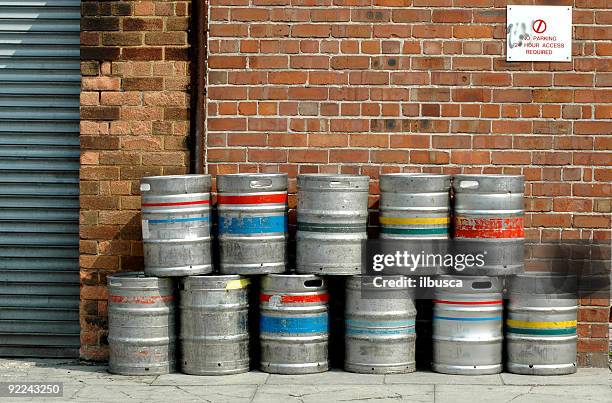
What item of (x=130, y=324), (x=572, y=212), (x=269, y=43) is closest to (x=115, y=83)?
(x=269, y=43)

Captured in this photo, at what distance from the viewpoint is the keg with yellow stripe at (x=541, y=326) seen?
7.41 meters

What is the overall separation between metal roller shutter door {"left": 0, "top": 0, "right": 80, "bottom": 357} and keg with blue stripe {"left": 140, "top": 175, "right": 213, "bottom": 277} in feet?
3.73

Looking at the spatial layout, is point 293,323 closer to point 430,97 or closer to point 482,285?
point 482,285

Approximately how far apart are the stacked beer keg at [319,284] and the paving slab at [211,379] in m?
0.06

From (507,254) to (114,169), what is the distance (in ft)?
9.29

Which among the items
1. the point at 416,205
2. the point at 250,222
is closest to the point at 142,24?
the point at 250,222

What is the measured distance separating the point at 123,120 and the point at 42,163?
32.5 inches

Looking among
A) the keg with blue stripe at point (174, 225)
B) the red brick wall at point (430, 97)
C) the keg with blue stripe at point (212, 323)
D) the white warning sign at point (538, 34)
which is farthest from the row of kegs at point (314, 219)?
the white warning sign at point (538, 34)

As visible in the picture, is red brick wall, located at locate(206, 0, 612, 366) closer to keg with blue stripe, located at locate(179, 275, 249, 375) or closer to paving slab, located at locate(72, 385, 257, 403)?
keg with blue stripe, located at locate(179, 275, 249, 375)

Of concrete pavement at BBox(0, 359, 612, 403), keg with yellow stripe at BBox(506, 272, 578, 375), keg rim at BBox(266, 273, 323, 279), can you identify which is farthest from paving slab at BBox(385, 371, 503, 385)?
keg rim at BBox(266, 273, 323, 279)

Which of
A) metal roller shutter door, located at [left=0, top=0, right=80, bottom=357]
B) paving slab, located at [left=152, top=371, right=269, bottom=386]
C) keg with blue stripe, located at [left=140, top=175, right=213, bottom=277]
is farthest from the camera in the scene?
metal roller shutter door, located at [left=0, top=0, right=80, bottom=357]

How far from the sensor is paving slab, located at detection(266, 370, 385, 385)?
7.18 m

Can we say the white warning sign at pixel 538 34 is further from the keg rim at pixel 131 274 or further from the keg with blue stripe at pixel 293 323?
the keg rim at pixel 131 274

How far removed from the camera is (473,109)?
7.84 m
